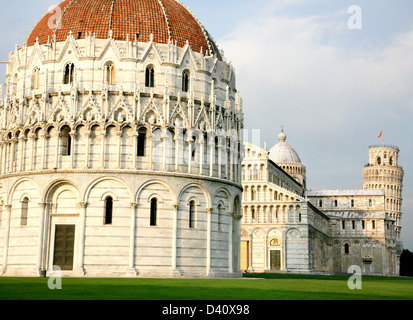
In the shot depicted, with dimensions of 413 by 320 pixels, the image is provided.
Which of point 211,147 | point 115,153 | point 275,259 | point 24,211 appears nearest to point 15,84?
point 24,211

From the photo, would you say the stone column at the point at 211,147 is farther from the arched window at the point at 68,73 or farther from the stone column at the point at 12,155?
the stone column at the point at 12,155

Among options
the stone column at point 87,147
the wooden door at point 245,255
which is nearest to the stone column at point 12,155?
the stone column at point 87,147

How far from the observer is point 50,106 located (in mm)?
45531

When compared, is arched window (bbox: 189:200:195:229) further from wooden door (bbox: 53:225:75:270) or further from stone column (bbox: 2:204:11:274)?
stone column (bbox: 2:204:11:274)

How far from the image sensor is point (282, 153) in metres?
132

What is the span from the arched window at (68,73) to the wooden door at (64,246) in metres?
11.4

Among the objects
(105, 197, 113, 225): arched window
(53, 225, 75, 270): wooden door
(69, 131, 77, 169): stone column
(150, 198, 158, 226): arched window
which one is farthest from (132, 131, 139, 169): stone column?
(53, 225, 75, 270): wooden door

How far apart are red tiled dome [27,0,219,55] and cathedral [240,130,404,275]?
44.9 m

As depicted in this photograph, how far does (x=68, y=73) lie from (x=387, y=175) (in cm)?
11669

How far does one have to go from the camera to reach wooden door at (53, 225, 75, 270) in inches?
1709

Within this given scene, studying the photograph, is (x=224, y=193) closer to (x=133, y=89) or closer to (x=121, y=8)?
(x=133, y=89)

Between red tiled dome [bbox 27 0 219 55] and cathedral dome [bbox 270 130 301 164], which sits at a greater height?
cathedral dome [bbox 270 130 301 164]

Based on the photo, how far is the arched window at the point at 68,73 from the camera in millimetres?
45925

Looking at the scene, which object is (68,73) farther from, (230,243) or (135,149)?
(230,243)
